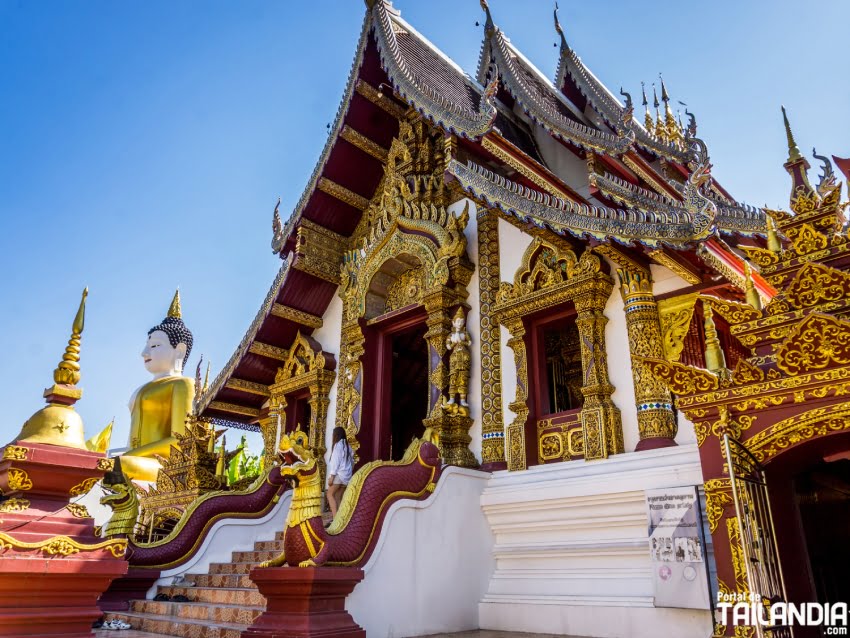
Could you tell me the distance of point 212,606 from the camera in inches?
190

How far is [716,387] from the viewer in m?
3.18

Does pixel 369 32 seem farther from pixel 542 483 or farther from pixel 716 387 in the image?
pixel 716 387

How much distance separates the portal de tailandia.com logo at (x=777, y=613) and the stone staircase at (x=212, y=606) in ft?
9.21

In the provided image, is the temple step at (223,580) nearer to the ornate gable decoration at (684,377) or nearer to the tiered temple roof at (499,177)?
the tiered temple roof at (499,177)

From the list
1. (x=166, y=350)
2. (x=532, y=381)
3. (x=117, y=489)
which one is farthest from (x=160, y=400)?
(x=532, y=381)

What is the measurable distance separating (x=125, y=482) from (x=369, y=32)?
4.97 m

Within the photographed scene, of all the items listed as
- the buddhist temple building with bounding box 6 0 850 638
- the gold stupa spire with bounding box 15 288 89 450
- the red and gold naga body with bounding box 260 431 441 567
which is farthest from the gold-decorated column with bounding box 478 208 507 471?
the gold stupa spire with bounding box 15 288 89 450

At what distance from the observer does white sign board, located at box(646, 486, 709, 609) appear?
4.05 meters

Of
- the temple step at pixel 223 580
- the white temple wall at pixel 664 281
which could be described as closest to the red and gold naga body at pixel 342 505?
the temple step at pixel 223 580

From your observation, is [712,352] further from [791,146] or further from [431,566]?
[431,566]

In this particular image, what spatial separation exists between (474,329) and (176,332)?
35.8 feet

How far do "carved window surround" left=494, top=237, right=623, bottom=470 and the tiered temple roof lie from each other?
337 millimetres

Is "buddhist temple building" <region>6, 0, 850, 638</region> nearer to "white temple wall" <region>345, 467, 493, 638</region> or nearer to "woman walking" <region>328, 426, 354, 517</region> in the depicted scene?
"white temple wall" <region>345, 467, 493, 638</region>

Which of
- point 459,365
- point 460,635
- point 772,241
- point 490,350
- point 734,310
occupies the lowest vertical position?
point 460,635
